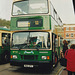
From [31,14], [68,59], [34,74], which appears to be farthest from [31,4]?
[68,59]

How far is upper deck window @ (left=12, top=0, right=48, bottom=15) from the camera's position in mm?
10078

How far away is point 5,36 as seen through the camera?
46.1 feet

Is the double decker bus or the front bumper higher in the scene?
the double decker bus

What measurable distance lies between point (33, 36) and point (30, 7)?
5.86ft

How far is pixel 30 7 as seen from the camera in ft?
33.7

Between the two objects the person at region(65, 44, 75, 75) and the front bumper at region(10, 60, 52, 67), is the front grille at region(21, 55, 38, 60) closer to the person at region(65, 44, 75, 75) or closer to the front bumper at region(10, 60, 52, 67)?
the front bumper at region(10, 60, 52, 67)

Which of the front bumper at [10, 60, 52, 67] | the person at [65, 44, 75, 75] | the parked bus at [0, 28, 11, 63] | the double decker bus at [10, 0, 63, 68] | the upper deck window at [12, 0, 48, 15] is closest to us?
the person at [65, 44, 75, 75]

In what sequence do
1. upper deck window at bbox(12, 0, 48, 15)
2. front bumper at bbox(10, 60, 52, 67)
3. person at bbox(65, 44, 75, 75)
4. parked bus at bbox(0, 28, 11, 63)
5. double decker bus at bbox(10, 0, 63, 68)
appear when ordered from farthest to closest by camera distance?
parked bus at bbox(0, 28, 11, 63), upper deck window at bbox(12, 0, 48, 15), double decker bus at bbox(10, 0, 63, 68), front bumper at bbox(10, 60, 52, 67), person at bbox(65, 44, 75, 75)

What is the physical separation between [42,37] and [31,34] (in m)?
0.68

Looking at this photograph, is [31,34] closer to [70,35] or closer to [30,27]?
[30,27]

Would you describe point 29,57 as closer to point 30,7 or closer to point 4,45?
point 30,7

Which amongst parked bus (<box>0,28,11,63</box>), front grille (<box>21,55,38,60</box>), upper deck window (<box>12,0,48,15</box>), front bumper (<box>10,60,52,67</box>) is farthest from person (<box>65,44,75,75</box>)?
parked bus (<box>0,28,11,63</box>)

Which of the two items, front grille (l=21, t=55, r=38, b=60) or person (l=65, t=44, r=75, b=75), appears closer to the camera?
person (l=65, t=44, r=75, b=75)

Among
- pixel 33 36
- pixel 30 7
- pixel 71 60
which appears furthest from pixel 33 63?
pixel 71 60
